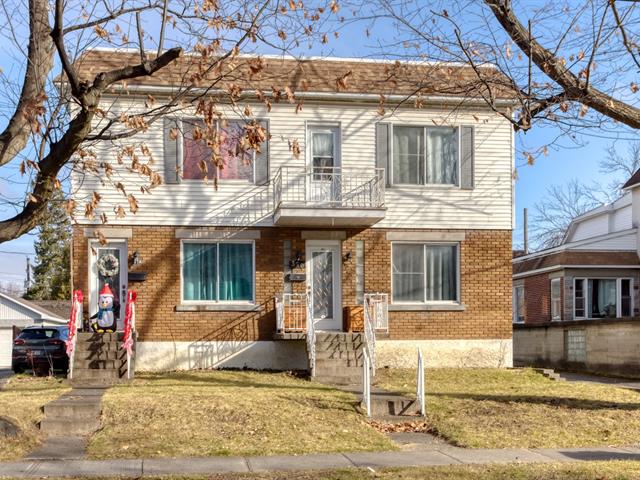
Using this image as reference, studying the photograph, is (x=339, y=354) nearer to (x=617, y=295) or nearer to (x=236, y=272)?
(x=236, y=272)

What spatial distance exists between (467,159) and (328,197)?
3515 mm

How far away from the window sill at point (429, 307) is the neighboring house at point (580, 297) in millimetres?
6669

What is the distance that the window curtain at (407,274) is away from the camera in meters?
18.4

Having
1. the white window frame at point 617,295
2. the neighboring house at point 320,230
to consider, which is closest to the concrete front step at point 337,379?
the neighboring house at point 320,230

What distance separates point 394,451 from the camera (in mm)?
10297

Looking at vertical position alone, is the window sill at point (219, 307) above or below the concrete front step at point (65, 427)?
above

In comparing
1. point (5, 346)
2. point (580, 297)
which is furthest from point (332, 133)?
point (5, 346)

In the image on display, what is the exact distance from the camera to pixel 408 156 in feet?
60.7

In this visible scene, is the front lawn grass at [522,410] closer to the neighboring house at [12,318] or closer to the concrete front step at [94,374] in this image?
the concrete front step at [94,374]

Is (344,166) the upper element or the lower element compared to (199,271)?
upper

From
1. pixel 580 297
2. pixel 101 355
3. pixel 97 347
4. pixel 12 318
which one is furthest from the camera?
pixel 12 318

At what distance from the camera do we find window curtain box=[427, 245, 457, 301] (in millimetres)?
18562

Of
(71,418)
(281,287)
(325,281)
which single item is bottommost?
(71,418)

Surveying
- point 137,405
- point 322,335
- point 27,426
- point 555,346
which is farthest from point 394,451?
point 555,346
